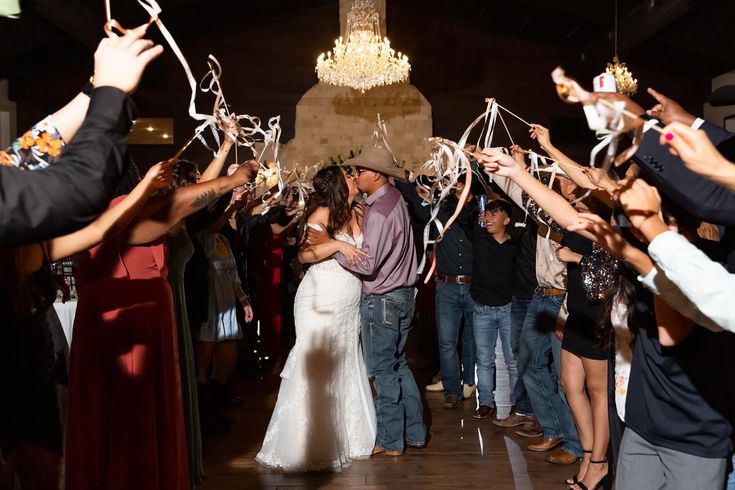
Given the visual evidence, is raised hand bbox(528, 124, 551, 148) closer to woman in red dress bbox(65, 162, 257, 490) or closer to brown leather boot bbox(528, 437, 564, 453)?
woman in red dress bbox(65, 162, 257, 490)

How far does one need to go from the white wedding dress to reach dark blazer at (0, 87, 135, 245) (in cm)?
273

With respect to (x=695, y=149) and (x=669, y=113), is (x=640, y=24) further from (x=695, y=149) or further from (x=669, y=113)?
(x=695, y=149)

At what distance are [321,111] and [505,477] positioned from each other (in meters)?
8.27

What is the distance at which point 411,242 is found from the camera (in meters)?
4.38

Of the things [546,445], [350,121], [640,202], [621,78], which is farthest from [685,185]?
[350,121]

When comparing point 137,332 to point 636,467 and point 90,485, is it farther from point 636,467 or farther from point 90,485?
point 636,467

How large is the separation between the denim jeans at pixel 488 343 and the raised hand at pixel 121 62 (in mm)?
3953

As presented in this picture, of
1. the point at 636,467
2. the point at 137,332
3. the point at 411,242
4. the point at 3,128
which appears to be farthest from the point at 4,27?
the point at 636,467

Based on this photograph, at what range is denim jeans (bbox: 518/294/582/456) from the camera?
4.20m

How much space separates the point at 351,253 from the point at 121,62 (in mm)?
2665

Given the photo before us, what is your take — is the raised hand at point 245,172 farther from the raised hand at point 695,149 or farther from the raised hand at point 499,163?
the raised hand at point 695,149

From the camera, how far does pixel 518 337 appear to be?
4.81 metres

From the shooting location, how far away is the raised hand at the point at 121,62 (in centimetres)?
141

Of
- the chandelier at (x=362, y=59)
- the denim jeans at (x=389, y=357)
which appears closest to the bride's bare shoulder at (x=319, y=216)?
the denim jeans at (x=389, y=357)
